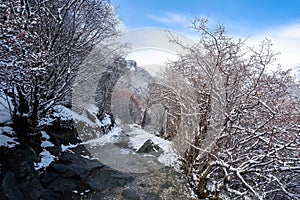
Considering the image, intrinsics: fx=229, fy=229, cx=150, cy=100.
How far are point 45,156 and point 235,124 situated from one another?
368 cm

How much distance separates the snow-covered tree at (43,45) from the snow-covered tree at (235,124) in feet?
8.05

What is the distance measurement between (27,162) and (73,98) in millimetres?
4250

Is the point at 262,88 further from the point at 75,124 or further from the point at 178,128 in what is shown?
the point at 75,124

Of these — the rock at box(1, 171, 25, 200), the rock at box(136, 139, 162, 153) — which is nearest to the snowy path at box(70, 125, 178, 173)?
the rock at box(136, 139, 162, 153)

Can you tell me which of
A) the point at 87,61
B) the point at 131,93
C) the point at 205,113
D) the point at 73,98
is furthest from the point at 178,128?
the point at 131,93

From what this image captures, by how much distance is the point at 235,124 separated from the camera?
427 centimetres

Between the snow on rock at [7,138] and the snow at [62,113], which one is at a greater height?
the snow at [62,113]

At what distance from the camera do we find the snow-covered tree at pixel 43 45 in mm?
2574

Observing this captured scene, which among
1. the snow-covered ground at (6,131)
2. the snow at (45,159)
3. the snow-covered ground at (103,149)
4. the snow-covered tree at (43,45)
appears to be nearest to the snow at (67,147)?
the snow-covered ground at (103,149)

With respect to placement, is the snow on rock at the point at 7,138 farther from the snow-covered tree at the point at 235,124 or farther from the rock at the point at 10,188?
the snow-covered tree at the point at 235,124

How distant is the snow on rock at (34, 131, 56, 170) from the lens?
409 cm

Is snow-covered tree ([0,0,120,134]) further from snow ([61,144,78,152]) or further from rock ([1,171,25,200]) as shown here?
rock ([1,171,25,200])

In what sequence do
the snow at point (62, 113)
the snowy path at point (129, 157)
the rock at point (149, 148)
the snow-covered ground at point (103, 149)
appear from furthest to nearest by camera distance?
the rock at point (149, 148) < the snow at point (62, 113) < the snowy path at point (129, 157) < the snow-covered ground at point (103, 149)

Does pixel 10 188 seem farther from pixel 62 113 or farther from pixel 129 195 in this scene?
pixel 62 113
